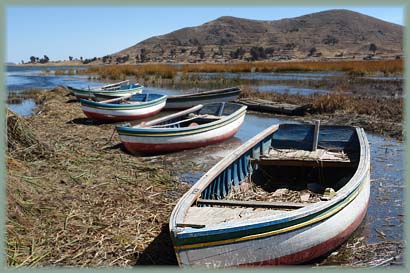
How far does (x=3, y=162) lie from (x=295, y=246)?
17.1 feet

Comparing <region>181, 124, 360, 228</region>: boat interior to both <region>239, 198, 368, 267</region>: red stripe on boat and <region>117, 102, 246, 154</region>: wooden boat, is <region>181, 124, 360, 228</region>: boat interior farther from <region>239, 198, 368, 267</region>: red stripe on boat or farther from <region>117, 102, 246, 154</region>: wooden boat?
<region>117, 102, 246, 154</region>: wooden boat

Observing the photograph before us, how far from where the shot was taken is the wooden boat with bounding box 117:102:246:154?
12055 mm

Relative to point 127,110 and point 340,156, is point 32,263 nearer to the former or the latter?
point 340,156

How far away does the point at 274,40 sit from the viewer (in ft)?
469

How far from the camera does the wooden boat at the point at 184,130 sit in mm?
12055

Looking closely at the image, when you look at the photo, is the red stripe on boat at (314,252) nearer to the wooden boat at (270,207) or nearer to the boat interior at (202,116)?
the wooden boat at (270,207)

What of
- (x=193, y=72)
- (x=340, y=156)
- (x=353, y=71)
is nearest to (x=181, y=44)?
(x=193, y=72)

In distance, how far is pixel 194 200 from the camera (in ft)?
18.9

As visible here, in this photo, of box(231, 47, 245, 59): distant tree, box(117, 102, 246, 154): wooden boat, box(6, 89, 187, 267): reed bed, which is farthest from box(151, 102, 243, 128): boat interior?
box(231, 47, 245, 59): distant tree

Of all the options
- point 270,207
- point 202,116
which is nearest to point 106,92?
point 202,116

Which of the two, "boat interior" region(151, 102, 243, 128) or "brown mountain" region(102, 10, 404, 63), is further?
"brown mountain" region(102, 10, 404, 63)

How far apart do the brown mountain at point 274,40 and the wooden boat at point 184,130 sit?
93.8m

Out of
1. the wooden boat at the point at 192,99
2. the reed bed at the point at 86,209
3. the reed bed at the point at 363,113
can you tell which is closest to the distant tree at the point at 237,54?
the wooden boat at the point at 192,99

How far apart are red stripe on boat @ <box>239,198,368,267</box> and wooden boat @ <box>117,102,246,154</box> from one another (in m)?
6.73
